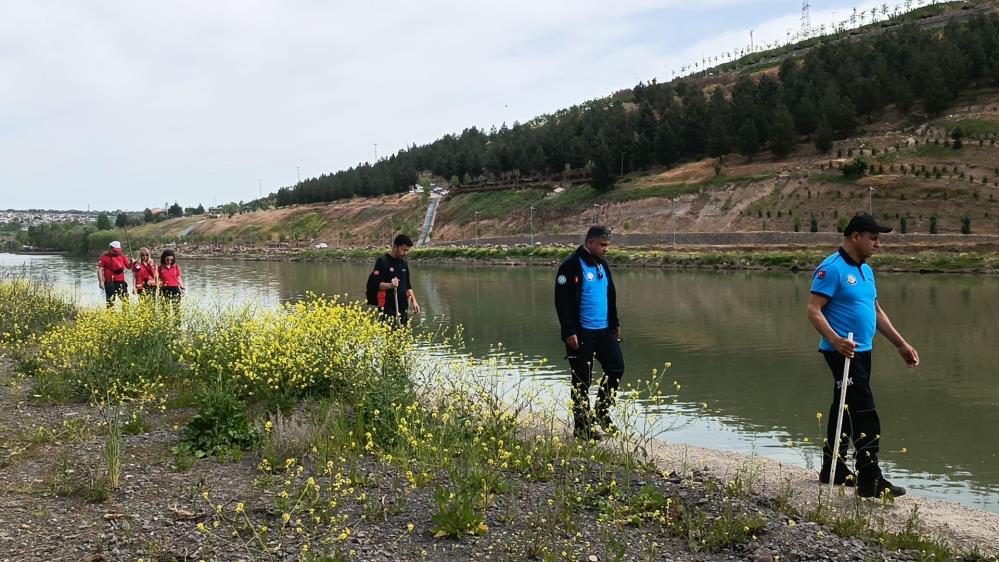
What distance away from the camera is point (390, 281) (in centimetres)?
1020

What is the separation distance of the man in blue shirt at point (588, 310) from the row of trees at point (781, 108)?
76.0m

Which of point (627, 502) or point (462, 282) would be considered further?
point (462, 282)

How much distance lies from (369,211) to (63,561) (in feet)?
427

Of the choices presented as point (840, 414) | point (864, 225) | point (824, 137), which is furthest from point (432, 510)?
point (824, 137)

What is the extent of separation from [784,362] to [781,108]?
72397mm

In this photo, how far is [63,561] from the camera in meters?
4.69

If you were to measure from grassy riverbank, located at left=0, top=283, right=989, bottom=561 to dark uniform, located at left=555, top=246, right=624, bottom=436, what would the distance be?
0.73 m

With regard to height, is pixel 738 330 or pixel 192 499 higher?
pixel 192 499

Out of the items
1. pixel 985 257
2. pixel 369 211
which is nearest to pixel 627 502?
pixel 985 257

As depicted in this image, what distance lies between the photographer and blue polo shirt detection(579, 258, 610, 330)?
24.9ft

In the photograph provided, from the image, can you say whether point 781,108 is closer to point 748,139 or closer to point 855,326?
point 748,139

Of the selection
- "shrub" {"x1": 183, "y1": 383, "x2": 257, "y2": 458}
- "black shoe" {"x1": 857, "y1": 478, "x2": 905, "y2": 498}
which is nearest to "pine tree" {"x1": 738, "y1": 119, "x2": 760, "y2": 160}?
"black shoe" {"x1": 857, "y1": 478, "x2": 905, "y2": 498}

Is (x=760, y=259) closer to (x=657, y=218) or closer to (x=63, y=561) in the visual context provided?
(x=657, y=218)

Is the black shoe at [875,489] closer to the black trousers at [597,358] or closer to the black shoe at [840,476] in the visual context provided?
the black shoe at [840,476]
